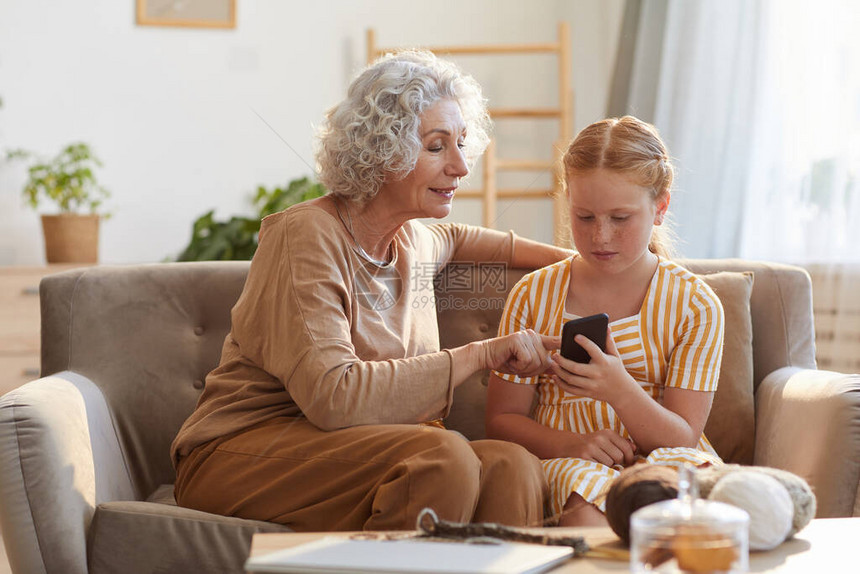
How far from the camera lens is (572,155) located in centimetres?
156

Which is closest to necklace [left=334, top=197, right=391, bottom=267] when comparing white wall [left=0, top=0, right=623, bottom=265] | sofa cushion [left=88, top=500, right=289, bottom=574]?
sofa cushion [left=88, top=500, right=289, bottom=574]

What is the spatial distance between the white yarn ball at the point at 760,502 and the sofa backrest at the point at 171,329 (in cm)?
90

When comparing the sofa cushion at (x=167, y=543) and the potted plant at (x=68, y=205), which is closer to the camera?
the sofa cushion at (x=167, y=543)

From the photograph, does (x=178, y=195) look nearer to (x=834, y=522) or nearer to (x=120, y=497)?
(x=120, y=497)

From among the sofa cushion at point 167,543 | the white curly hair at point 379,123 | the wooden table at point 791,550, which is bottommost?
the sofa cushion at point 167,543

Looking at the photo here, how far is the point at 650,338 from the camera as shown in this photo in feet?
5.18

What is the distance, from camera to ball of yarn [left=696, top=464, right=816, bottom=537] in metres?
1.05

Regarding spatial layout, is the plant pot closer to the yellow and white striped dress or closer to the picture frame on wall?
the picture frame on wall

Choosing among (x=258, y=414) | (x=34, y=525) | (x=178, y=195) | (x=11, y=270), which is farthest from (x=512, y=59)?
(x=34, y=525)

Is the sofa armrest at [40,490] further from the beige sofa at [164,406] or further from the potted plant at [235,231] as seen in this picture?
the potted plant at [235,231]

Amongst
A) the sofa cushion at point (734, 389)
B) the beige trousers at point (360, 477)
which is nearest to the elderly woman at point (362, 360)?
the beige trousers at point (360, 477)

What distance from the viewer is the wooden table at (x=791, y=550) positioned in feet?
3.26

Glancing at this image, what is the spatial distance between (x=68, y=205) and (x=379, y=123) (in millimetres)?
2382

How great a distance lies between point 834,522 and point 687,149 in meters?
2.23
